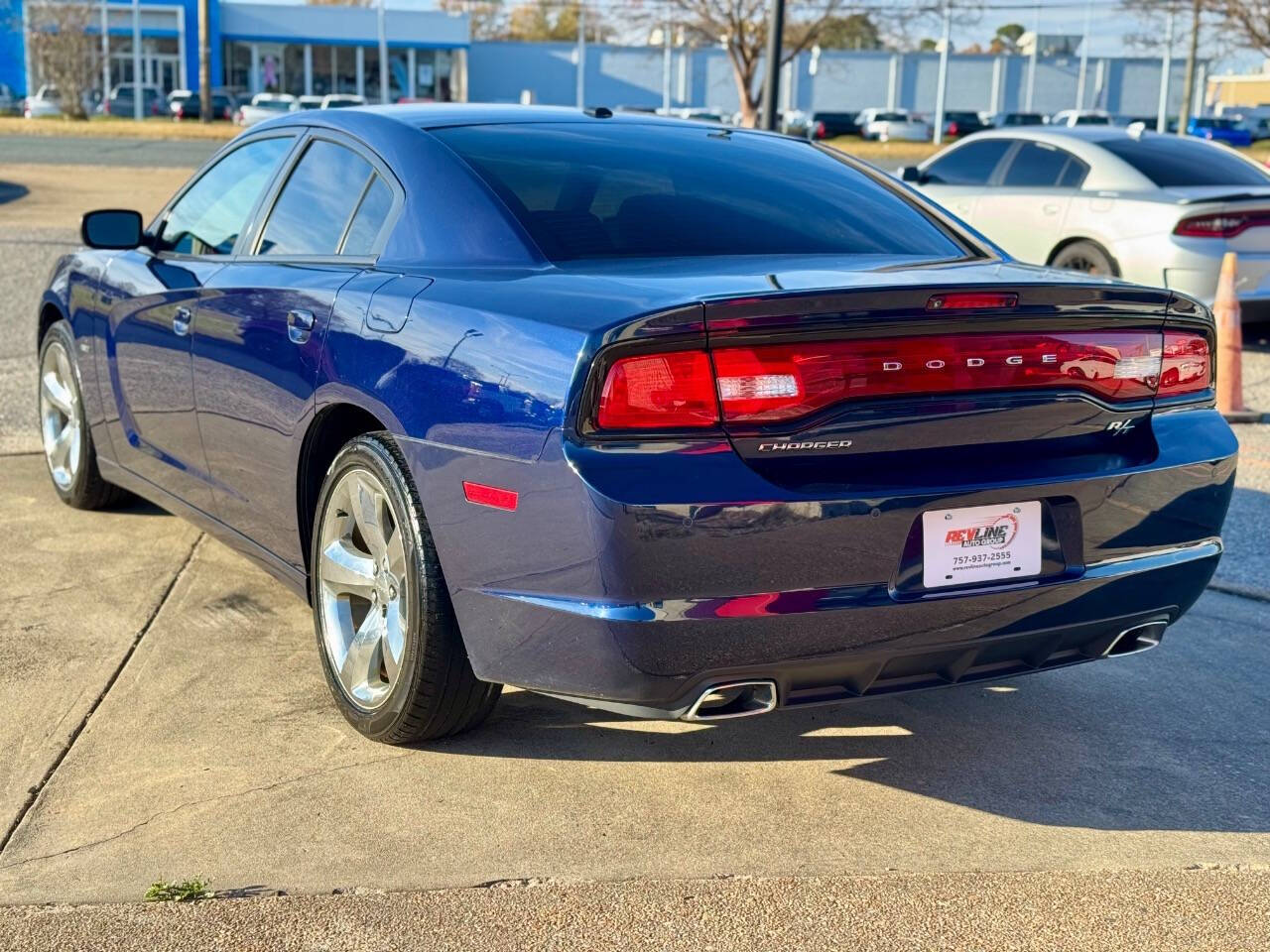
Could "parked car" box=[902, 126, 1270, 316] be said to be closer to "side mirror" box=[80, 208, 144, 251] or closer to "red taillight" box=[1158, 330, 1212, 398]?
"red taillight" box=[1158, 330, 1212, 398]

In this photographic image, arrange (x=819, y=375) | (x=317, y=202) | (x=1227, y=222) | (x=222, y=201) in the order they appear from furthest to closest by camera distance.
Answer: (x=1227, y=222) → (x=222, y=201) → (x=317, y=202) → (x=819, y=375)

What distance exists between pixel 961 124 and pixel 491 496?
211 ft

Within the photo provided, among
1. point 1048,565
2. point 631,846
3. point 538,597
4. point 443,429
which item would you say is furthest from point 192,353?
point 1048,565

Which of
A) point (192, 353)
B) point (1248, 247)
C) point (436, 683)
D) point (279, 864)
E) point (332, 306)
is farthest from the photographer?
point (1248, 247)

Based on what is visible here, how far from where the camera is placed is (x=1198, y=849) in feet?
10.6

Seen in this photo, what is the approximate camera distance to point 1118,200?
10.4m

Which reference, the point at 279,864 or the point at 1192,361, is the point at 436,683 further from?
the point at 1192,361

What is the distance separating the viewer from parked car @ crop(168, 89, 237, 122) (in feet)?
192

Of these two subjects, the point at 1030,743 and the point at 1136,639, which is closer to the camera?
the point at 1136,639

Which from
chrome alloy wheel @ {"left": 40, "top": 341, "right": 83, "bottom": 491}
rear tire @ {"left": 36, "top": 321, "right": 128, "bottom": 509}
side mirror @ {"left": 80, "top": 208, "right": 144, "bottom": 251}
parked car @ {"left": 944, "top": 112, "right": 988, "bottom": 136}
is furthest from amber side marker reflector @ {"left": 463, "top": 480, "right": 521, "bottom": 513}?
parked car @ {"left": 944, "top": 112, "right": 988, "bottom": 136}

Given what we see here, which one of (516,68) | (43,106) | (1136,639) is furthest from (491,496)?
(516,68)

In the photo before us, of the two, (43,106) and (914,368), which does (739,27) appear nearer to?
(43,106)

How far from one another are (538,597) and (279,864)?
2.50 feet

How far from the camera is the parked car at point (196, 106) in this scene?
5865 cm
